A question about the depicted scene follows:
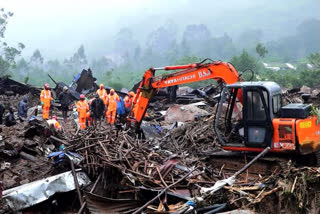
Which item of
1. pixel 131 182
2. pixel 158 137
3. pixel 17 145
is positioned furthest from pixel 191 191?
pixel 158 137

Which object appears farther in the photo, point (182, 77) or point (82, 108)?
point (82, 108)

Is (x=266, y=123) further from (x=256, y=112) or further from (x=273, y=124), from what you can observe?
(x=256, y=112)

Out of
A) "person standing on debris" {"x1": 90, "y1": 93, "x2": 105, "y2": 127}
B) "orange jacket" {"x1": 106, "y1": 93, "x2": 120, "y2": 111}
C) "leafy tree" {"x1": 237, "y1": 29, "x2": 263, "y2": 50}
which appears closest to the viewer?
"person standing on debris" {"x1": 90, "y1": 93, "x2": 105, "y2": 127}

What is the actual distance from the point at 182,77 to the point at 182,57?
49174mm

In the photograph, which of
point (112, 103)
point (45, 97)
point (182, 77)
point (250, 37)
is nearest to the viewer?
point (182, 77)

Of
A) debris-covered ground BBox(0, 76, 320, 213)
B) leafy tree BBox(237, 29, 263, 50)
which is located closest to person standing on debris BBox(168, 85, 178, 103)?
debris-covered ground BBox(0, 76, 320, 213)

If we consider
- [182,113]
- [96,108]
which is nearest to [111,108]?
[96,108]

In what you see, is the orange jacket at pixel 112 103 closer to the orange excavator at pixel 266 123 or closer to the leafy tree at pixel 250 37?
the orange excavator at pixel 266 123

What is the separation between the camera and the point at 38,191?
22.0 feet

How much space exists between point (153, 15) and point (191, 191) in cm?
18924

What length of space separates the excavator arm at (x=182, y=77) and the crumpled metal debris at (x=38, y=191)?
3.94 metres

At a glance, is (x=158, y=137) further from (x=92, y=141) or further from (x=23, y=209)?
(x=23, y=209)

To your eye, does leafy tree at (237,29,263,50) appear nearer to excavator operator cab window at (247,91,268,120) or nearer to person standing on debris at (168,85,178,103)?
person standing on debris at (168,85,178,103)

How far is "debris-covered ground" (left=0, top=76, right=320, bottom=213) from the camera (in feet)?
19.6
